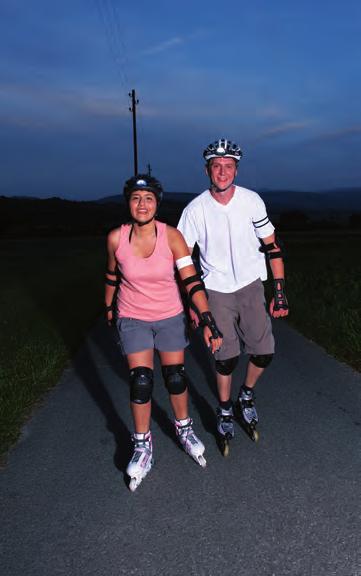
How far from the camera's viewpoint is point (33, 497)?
3.60m

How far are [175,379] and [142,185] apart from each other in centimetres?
135

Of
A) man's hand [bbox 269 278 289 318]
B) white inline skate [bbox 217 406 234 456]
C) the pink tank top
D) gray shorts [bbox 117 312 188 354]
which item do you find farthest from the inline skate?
the pink tank top

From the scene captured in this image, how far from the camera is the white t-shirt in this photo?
14.1 feet

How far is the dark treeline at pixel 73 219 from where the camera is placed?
221 feet

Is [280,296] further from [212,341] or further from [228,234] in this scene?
[212,341]

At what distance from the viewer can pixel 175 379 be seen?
159 inches

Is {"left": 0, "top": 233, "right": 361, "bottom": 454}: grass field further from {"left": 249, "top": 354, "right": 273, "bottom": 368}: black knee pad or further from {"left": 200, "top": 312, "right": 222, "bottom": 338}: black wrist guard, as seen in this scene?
{"left": 249, "top": 354, "right": 273, "bottom": 368}: black knee pad

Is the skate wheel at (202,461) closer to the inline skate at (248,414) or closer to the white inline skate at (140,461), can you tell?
the white inline skate at (140,461)

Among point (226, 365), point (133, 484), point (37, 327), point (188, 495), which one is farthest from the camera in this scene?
point (37, 327)

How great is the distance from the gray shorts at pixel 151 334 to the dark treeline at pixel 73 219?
15.7 metres

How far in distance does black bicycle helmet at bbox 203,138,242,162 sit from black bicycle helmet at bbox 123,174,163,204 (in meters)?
0.64

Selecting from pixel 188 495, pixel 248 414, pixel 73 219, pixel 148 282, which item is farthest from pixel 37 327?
pixel 73 219

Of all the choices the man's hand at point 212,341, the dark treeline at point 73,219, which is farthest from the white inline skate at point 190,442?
the dark treeline at point 73,219

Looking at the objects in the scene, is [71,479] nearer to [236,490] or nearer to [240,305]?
[236,490]
